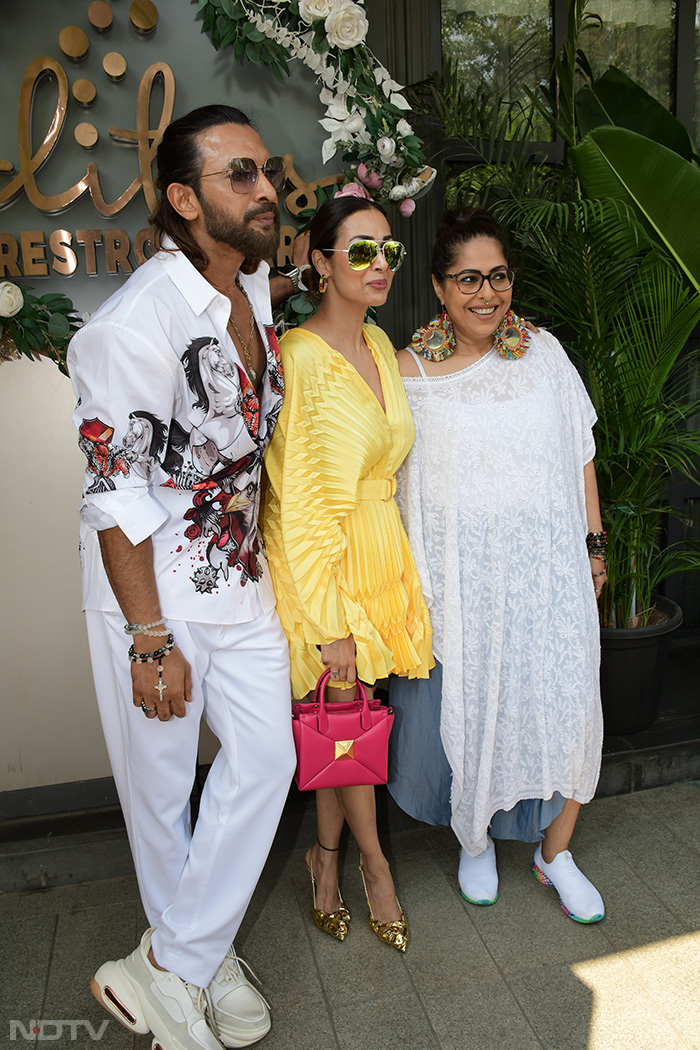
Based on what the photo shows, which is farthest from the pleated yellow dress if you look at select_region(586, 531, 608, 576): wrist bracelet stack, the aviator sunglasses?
select_region(586, 531, 608, 576): wrist bracelet stack

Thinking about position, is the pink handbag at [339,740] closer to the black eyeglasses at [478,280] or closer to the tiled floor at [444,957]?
the tiled floor at [444,957]

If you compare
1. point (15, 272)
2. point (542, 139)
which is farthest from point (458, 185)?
point (15, 272)

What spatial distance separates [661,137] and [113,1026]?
354 centimetres

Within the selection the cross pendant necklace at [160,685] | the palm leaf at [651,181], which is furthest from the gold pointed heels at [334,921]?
the palm leaf at [651,181]

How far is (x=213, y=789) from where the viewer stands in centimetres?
216

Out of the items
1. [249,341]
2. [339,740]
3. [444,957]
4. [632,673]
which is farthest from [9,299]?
[632,673]

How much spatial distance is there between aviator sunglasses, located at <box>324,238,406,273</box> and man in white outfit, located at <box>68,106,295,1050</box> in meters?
0.24

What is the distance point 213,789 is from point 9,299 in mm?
1582

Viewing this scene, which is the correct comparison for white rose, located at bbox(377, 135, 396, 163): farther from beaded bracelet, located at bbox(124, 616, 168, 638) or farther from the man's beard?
beaded bracelet, located at bbox(124, 616, 168, 638)

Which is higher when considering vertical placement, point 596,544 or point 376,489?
point 376,489

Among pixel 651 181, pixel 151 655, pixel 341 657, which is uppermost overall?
pixel 651 181

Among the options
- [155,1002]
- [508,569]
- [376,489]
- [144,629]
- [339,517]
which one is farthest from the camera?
[508,569]

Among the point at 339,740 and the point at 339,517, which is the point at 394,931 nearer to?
the point at 339,740

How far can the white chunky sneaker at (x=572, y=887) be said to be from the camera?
2574 millimetres
